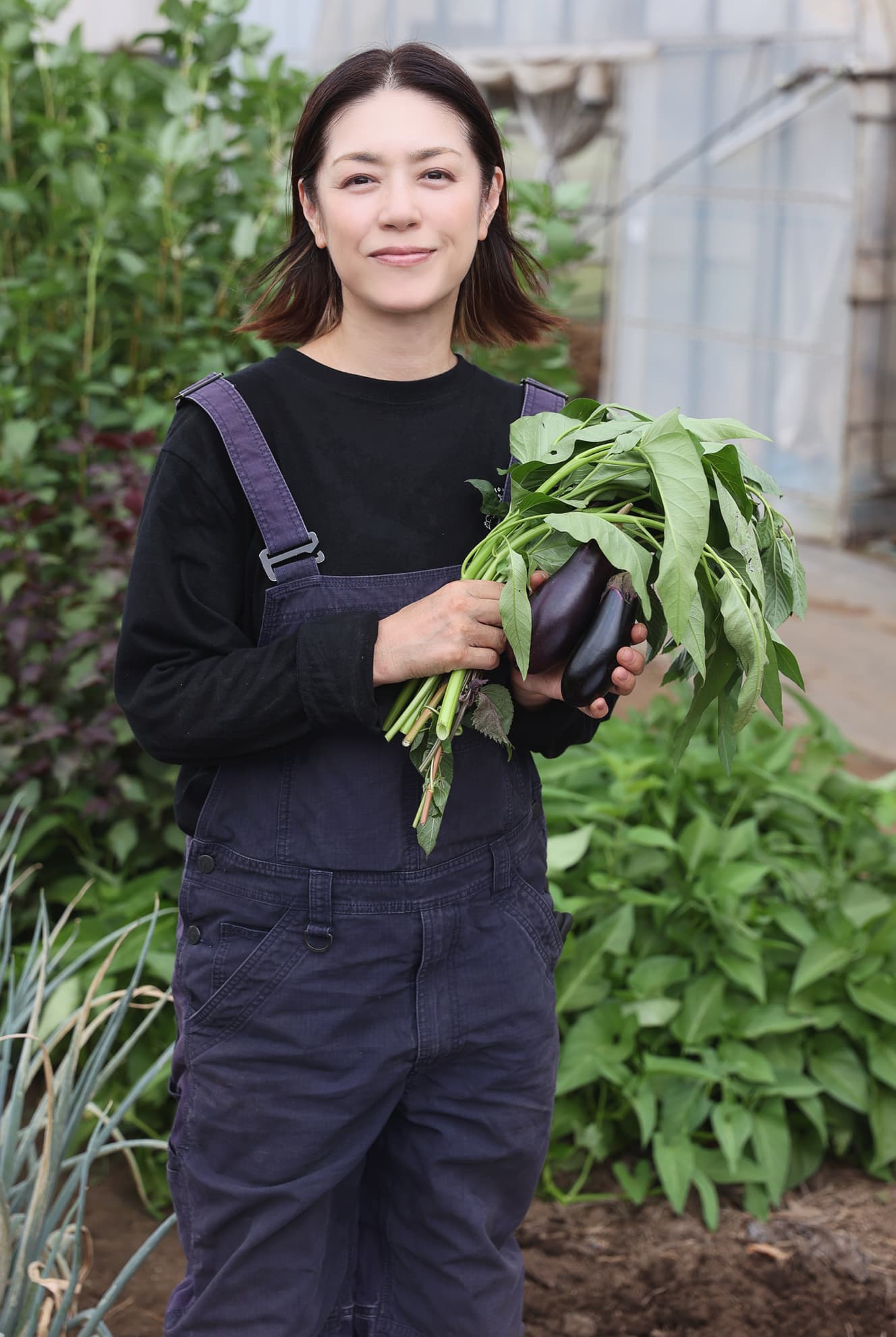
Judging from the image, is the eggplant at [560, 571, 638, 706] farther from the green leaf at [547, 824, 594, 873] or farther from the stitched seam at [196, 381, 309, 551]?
the green leaf at [547, 824, 594, 873]

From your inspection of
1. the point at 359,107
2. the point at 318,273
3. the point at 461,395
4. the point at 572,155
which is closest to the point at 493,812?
the point at 461,395

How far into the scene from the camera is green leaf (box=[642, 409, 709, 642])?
1205 millimetres

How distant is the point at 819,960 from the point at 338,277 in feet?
4.58

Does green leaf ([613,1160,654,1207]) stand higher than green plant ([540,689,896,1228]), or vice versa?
green plant ([540,689,896,1228])

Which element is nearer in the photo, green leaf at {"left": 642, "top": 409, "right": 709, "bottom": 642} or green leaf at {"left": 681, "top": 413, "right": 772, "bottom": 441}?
green leaf at {"left": 642, "top": 409, "right": 709, "bottom": 642}

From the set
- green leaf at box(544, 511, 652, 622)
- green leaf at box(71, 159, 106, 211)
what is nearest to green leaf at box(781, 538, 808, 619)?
green leaf at box(544, 511, 652, 622)

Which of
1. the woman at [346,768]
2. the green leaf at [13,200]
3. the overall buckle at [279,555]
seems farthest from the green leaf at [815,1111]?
the green leaf at [13,200]

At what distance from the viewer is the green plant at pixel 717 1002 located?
2.29m

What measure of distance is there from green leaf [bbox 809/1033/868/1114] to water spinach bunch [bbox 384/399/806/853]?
3.73ft

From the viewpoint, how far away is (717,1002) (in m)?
2.35

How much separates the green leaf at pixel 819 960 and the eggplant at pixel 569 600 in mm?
1217

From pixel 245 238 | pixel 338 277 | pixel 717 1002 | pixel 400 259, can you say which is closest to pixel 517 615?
pixel 400 259

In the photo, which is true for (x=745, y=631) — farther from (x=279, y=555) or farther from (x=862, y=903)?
(x=862, y=903)

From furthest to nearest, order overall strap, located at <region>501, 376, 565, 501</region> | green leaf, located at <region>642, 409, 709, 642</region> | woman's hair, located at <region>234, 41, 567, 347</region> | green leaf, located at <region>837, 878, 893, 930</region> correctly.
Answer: green leaf, located at <region>837, 878, 893, 930</region>
overall strap, located at <region>501, 376, 565, 501</region>
woman's hair, located at <region>234, 41, 567, 347</region>
green leaf, located at <region>642, 409, 709, 642</region>
